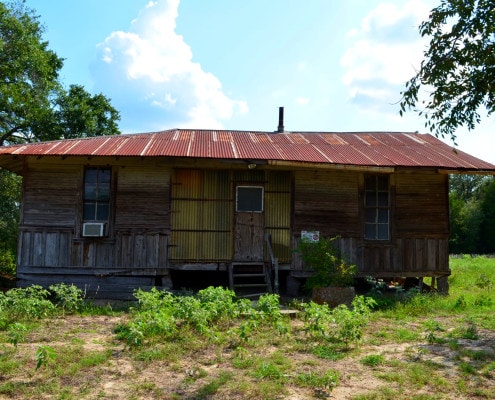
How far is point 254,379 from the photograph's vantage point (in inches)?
219

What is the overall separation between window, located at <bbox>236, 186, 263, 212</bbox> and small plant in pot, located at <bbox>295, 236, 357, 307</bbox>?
5.90 feet

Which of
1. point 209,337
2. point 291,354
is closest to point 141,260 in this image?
point 209,337

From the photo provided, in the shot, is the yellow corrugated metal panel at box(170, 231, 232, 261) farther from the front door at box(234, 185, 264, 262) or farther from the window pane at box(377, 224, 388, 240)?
the window pane at box(377, 224, 388, 240)

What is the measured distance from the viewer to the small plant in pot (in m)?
10.1

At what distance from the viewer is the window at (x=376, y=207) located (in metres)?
12.4

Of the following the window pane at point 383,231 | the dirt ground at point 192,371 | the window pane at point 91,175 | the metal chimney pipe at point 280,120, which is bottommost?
the dirt ground at point 192,371

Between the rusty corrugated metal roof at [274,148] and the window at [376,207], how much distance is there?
0.72 metres

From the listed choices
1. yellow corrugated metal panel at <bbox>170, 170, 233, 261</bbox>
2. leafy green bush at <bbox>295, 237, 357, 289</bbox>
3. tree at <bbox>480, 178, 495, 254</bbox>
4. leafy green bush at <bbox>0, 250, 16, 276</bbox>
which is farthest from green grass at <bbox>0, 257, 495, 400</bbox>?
tree at <bbox>480, 178, 495, 254</bbox>

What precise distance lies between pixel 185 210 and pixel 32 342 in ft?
18.0

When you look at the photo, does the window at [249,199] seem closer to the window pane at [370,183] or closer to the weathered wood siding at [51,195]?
the window pane at [370,183]

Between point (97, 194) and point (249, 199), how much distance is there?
3882mm

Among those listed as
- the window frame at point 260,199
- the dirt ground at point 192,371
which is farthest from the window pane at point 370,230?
the dirt ground at point 192,371

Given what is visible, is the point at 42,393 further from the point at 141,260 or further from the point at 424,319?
the point at 424,319

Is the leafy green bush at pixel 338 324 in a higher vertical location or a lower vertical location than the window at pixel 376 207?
lower
